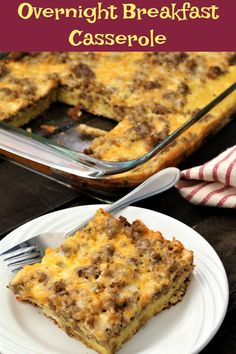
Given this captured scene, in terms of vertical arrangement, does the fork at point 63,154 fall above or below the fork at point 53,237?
above

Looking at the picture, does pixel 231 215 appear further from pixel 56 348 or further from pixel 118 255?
pixel 56 348

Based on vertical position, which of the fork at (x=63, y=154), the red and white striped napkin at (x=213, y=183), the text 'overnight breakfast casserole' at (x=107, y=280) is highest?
the fork at (x=63, y=154)

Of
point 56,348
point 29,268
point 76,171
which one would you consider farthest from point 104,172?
point 56,348

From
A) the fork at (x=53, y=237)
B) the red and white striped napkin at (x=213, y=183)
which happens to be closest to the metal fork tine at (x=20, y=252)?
the fork at (x=53, y=237)

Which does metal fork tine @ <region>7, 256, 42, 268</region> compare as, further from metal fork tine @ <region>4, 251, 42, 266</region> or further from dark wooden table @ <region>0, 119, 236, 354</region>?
dark wooden table @ <region>0, 119, 236, 354</region>

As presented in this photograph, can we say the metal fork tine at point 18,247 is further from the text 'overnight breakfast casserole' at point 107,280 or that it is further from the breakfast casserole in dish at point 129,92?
the breakfast casserole in dish at point 129,92

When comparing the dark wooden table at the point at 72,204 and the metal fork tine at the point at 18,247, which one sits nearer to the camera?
the metal fork tine at the point at 18,247

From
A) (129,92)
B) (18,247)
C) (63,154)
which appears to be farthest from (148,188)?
(129,92)
